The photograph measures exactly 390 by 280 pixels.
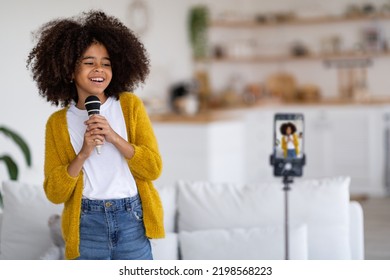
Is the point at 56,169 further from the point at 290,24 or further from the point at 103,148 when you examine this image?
the point at 290,24

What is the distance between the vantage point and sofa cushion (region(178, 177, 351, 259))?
250 centimetres

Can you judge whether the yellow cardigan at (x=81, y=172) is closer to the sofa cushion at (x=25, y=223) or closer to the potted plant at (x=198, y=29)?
the sofa cushion at (x=25, y=223)

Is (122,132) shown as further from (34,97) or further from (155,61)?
(155,61)

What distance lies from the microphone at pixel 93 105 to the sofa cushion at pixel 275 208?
100cm

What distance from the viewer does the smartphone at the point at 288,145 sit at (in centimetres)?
219

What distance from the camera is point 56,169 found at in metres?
1.75

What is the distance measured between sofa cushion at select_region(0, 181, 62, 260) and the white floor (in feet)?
4.48

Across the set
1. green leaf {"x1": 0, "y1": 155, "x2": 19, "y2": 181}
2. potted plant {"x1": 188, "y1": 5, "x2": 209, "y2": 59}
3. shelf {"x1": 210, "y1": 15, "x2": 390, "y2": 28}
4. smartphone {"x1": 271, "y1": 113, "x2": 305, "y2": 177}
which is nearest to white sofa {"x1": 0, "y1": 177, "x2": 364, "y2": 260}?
smartphone {"x1": 271, "y1": 113, "x2": 305, "y2": 177}

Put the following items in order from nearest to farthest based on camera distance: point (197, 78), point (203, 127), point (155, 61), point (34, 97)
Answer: point (34, 97)
point (203, 127)
point (155, 61)
point (197, 78)

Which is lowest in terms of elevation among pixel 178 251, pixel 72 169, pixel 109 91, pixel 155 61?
pixel 178 251

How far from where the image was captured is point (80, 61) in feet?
5.74

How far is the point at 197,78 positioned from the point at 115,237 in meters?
5.41

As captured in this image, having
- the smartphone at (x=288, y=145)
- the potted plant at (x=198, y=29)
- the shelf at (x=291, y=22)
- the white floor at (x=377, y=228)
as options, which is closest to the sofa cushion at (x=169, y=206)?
the smartphone at (x=288, y=145)

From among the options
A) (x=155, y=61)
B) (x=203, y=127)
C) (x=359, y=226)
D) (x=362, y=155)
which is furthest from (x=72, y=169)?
(x=362, y=155)
